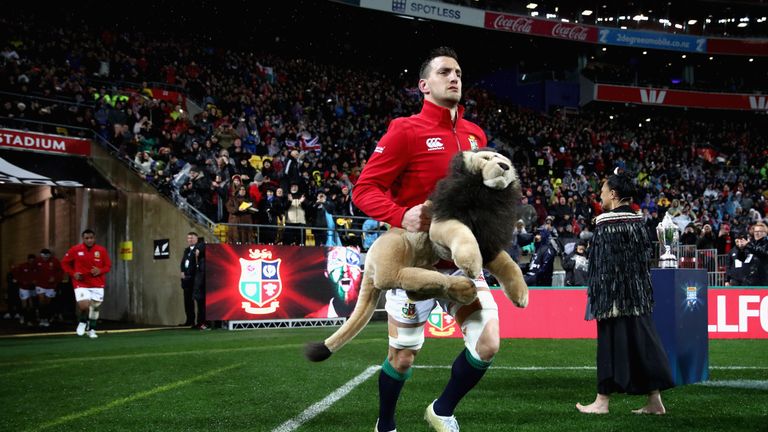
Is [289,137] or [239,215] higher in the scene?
[289,137]

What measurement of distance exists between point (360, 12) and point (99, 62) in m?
14.2

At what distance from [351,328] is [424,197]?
33.6 inches

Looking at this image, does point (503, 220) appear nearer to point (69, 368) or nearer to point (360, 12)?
point (69, 368)

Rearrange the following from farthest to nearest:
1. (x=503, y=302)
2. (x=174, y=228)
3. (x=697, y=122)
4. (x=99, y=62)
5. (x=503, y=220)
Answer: (x=697, y=122) → (x=99, y=62) → (x=174, y=228) → (x=503, y=302) → (x=503, y=220)

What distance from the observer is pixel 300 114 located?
26172 millimetres

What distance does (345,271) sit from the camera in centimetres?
1802

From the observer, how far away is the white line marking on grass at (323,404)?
5.56m

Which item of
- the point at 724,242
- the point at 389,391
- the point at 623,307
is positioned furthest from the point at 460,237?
the point at 724,242

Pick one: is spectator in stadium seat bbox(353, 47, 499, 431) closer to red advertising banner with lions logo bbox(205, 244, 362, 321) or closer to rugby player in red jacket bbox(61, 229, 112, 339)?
rugby player in red jacket bbox(61, 229, 112, 339)

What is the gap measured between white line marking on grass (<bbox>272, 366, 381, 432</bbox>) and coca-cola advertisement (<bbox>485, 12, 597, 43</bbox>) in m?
29.9

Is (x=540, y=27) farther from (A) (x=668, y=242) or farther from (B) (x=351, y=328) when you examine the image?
(B) (x=351, y=328)

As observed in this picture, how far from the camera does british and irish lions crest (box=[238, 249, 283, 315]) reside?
1638cm

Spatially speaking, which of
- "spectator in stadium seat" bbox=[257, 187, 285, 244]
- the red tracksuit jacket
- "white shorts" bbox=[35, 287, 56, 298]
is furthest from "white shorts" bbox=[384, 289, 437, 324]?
"white shorts" bbox=[35, 287, 56, 298]

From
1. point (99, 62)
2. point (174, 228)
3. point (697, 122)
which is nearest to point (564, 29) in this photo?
point (697, 122)
